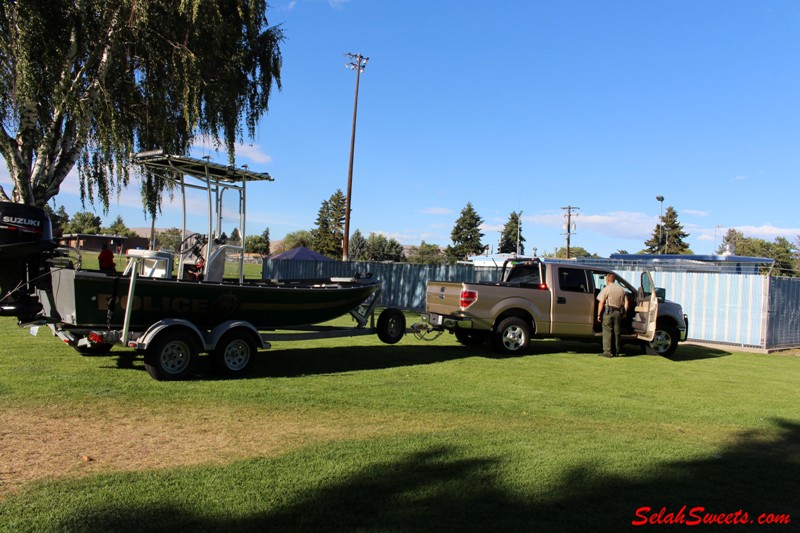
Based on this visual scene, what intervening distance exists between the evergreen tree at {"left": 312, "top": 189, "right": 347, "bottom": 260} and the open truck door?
242 feet

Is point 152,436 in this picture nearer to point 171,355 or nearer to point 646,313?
point 171,355

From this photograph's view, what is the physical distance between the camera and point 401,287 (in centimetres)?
2473

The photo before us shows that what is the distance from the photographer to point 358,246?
94000 mm

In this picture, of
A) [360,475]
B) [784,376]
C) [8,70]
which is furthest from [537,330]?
[8,70]

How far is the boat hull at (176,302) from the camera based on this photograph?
7609mm

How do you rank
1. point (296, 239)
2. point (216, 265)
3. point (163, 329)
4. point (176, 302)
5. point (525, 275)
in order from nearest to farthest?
1. point (163, 329)
2. point (176, 302)
3. point (216, 265)
4. point (525, 275)
5. point (296, 239)

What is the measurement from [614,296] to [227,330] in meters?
7.59

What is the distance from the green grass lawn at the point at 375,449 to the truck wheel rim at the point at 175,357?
0.92 ft

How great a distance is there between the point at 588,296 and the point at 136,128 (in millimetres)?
11456

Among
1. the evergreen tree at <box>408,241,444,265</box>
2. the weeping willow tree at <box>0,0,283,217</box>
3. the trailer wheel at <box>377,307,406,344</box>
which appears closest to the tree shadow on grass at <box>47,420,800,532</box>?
the trailer wheel at <box>377,307,406,344</box>

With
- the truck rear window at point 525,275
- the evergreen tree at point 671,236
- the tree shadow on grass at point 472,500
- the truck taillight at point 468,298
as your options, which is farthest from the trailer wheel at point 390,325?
the evergreen tree at point 671,236

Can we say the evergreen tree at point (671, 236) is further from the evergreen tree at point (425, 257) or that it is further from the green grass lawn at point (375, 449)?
the green grass lawn at point (375, 449)

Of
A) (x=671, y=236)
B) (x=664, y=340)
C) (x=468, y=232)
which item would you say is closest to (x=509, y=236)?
(x=468, y=232)

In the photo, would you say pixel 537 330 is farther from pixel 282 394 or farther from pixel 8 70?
pixel 8 70
